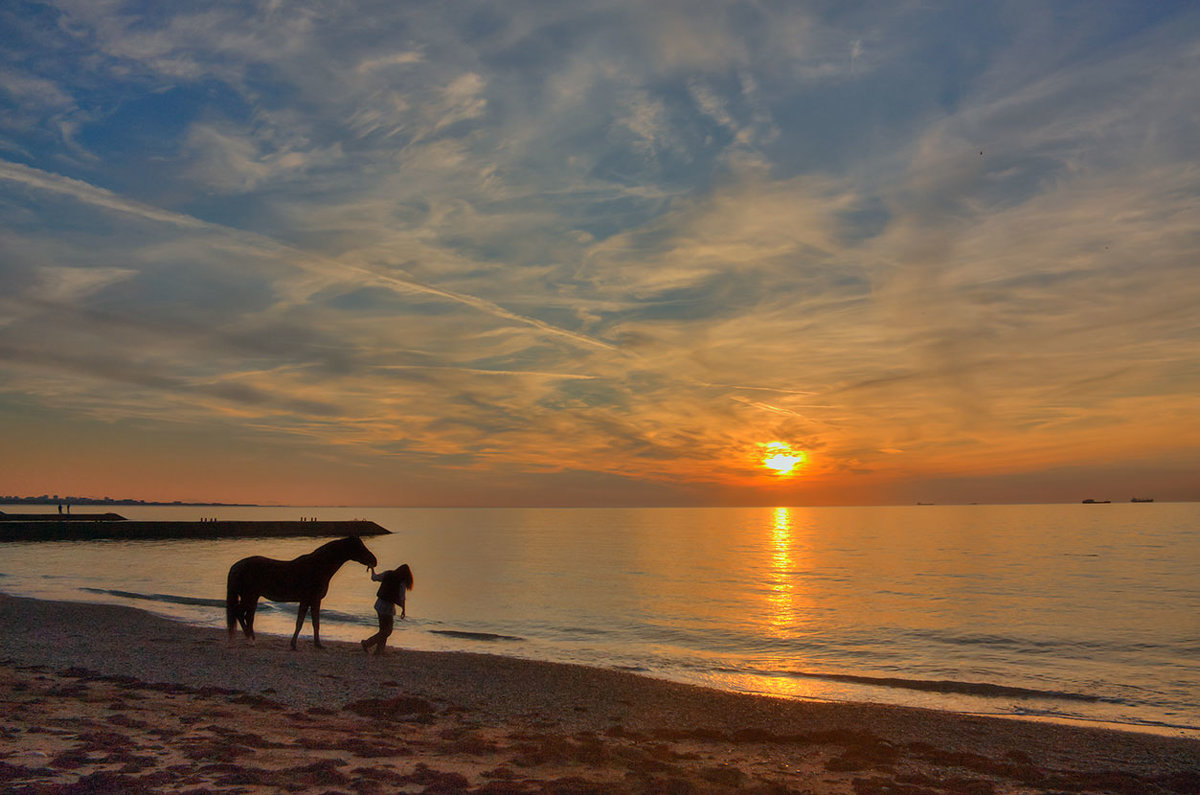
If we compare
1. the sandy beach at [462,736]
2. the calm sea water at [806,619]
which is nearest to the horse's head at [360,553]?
the sandy beach at [462,736]

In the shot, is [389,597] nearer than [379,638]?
Yes

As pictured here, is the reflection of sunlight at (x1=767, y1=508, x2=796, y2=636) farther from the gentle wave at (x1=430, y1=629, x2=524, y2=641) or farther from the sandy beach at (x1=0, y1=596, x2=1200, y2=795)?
the sandy beach at (x1=0, y1=596, x2=1200, y2=795)

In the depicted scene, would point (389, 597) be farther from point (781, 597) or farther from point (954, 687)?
point (781, 597)

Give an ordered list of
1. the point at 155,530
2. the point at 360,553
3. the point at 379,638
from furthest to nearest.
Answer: the point at 155,530
the point at 379,638
the point at 360,553

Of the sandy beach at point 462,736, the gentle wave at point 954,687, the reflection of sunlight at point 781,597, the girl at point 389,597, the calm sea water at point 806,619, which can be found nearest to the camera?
the sandy beach at point 462,736

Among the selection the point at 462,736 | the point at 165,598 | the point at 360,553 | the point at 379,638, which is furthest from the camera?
the point at 165,598

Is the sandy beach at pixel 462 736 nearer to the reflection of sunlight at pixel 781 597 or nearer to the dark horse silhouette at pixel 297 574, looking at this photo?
the dark horse silhouette at pixel 297 574

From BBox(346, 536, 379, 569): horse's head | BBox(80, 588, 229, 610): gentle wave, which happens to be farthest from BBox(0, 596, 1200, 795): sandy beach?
BBox(80, 588, 229, 610): gentle wave

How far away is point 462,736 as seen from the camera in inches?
476

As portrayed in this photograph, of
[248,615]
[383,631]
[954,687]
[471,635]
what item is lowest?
[954,687]

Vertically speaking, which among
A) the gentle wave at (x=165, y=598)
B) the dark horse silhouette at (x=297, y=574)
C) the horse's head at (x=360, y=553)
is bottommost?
the gentle wave at (x=165, y=598)

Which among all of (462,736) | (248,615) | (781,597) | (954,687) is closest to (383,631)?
(248,615)

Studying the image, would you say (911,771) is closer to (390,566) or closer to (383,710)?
(383,710)

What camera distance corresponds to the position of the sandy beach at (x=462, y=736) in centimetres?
919
